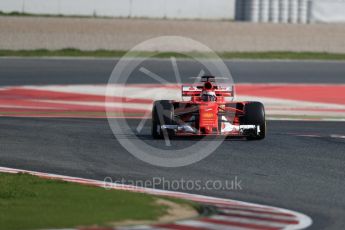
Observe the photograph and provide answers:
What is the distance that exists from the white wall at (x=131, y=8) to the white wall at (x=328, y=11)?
399 centimetres

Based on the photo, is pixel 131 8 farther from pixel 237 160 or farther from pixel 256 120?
pixel 237 160

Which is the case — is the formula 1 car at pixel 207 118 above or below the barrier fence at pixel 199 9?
below

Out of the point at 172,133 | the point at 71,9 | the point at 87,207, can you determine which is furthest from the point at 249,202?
the point at 71,9

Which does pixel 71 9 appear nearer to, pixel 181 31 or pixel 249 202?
pixel 181 31

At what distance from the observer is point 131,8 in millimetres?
47812

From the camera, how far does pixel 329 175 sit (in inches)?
512

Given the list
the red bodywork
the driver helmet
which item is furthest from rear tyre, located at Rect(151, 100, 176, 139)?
the driver helmet

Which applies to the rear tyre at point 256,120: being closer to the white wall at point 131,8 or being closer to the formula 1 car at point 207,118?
the formula 1 car at point 207,118

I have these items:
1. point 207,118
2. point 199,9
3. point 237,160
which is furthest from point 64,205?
point 199,9

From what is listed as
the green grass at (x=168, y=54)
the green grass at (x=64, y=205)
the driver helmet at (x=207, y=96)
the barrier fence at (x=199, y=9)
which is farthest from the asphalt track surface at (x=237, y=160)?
the barrier fence at (x=199, y=9)

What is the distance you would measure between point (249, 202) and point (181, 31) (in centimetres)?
3159

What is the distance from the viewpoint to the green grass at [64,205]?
928 centimetres

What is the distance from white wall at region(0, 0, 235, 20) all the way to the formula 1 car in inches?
1178

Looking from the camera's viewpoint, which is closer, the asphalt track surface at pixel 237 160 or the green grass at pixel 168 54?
the asphalt track surface at pixel 237 160
